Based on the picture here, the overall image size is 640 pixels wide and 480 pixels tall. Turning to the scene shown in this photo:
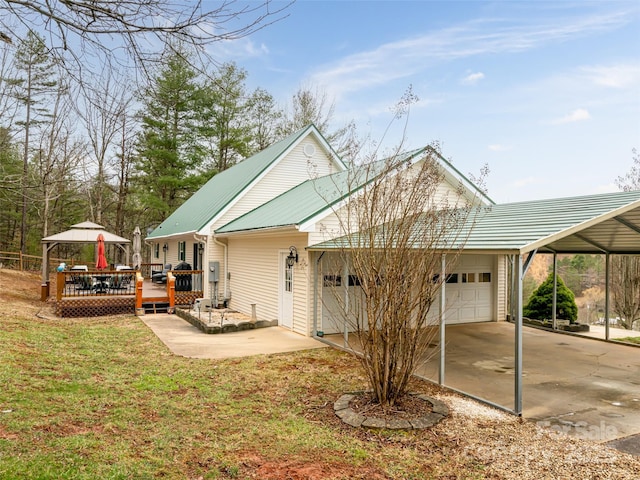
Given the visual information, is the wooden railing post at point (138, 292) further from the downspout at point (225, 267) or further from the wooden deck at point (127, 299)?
the downspout at point (225, 267)

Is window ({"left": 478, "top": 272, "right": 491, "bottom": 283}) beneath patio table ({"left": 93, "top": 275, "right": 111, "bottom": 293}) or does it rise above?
above

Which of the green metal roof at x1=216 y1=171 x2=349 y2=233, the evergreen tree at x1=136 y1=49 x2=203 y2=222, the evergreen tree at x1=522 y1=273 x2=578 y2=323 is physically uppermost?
the evergreen tree at x1=136 y1=49 x2=203 y2=222

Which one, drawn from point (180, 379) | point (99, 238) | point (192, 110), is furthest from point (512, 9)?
point (192, 110)

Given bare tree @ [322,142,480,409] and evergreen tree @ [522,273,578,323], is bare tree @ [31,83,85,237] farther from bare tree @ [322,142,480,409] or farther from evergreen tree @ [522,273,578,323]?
evergreen tree @ [522,273,578,323]

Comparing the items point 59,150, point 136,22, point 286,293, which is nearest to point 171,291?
point 286,293

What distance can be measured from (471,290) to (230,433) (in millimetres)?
10003

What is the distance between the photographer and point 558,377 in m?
7.65

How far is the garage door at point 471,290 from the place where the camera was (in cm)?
1274

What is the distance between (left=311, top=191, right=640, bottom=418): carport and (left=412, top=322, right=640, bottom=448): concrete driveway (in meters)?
0.02

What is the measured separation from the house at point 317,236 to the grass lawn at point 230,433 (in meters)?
1.63

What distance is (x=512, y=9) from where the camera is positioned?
420 inches

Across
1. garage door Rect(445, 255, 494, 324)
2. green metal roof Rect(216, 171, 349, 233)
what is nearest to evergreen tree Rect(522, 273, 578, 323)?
garage door Rect(445, 255, 494, 324)

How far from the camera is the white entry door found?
11484 millimetres

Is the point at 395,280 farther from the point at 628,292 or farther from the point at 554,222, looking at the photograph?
the point at 628,292
